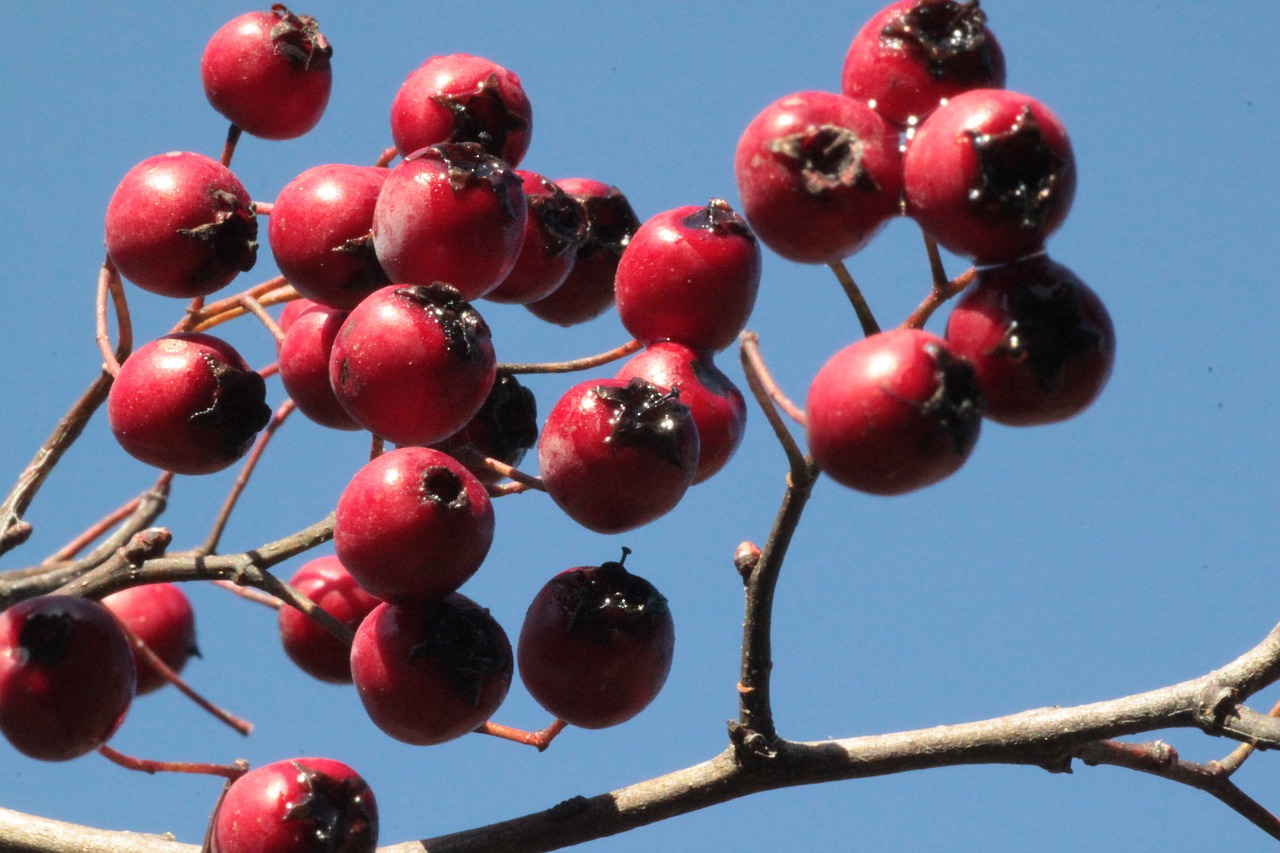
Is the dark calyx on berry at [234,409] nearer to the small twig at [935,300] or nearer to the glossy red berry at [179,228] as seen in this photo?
the glossy red berry at [179,228]

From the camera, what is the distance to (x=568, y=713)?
2516 mm

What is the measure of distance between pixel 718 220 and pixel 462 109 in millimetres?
610

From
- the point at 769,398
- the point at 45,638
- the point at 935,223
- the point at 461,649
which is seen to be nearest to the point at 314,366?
the point at 461,649

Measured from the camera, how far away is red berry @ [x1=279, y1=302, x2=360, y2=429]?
2.68 metres

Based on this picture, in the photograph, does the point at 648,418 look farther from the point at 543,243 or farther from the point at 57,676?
the point at 57,676

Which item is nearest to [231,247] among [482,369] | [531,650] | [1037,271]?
[482,369]

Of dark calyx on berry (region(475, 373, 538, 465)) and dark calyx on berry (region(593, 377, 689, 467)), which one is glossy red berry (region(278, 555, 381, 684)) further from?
dark calyx on berry (region(593, 377, 689, 467))

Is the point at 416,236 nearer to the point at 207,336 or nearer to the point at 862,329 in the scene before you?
the point at 207,336

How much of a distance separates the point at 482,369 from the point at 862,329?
2.18 feet

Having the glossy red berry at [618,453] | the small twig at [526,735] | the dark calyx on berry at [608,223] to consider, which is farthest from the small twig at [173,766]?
the dark calyx on berry at [608,223]

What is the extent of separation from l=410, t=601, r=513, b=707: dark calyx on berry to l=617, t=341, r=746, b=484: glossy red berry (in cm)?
50

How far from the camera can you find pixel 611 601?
2.51 metres

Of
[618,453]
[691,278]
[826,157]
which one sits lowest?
[618,453]

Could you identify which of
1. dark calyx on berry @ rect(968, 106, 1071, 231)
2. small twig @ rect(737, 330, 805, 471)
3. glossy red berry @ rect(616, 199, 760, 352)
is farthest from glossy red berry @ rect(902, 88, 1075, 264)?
glossy red berry @ rect(616, 199, 760, 352)
